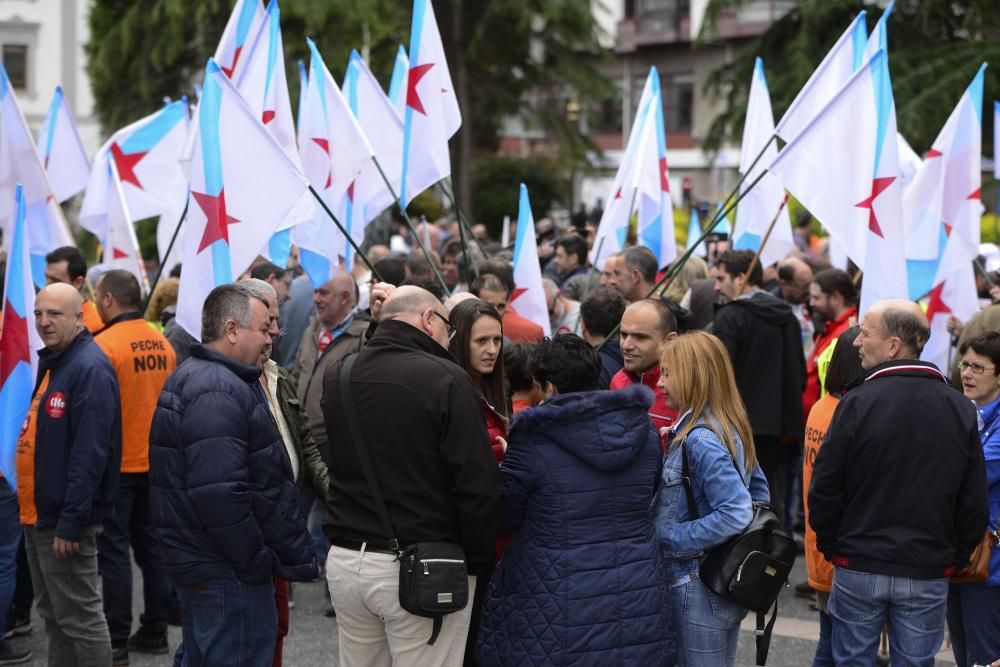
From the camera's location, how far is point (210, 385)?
468 cm

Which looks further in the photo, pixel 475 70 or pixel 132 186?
pixel 475 70

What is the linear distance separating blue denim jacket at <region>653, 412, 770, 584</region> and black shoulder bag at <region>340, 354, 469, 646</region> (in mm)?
775

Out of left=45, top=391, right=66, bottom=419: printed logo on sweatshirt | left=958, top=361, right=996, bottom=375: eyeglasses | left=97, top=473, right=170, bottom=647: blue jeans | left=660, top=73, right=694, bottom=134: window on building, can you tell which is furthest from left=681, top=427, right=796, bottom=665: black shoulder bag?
left=660, top=73, right=694, bottom=134: window on building

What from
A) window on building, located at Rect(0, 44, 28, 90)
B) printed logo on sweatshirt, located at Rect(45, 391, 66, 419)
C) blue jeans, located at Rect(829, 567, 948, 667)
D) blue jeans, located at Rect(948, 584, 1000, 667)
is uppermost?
window on building, located at Rect(0, 44, 28, 90)

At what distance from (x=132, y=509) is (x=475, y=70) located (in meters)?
20.6

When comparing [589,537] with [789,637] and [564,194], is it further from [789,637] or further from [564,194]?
[564,194]

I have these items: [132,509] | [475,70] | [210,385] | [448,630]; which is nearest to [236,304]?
[210,385]

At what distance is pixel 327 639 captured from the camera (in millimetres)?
7066

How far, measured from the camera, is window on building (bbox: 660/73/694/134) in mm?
49688

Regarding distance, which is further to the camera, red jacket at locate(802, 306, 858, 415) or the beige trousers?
red jacket at locate(802, 306, 858, 415)

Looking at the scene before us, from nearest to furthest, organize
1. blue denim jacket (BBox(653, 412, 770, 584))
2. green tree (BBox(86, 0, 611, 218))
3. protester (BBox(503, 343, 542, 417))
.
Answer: blue denim jacket (BBox(653, 412, 770, 584)) < protester (BBox(503, 343, 542, 417)) < green tree (BBox(86, 0, 611, 218))

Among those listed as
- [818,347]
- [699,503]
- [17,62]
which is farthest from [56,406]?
[17,62]

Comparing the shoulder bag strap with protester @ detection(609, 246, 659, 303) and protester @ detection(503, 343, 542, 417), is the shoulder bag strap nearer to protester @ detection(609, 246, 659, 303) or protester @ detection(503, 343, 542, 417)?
protester @ detection(503, 343, 542, 417)

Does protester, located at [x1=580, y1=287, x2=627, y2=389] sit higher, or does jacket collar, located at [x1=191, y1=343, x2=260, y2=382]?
jacket collar, located at [x1=191, y1=343, x2=260, y2=382]
